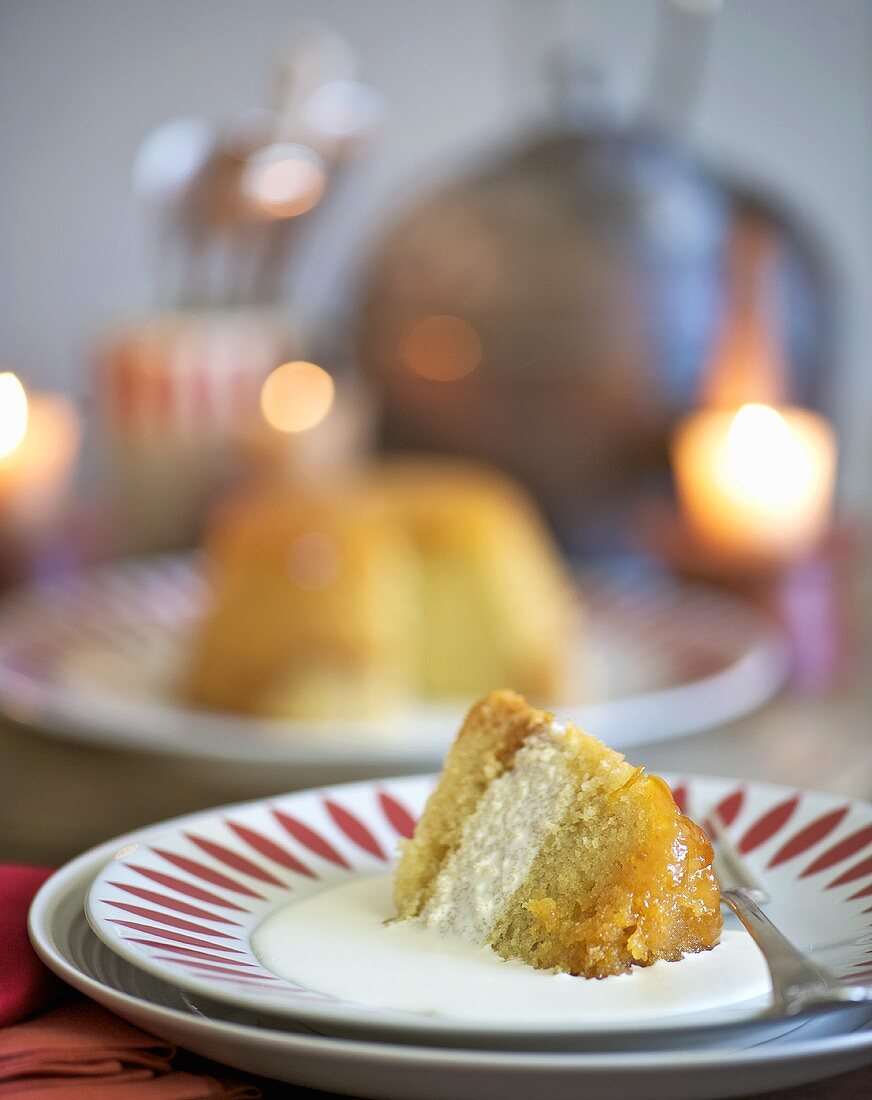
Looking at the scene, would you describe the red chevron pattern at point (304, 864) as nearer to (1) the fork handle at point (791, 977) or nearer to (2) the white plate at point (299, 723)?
(1) the fork handle at point (791, 977)

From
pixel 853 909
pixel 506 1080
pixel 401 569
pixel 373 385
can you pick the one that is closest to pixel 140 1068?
pixel 506 1080

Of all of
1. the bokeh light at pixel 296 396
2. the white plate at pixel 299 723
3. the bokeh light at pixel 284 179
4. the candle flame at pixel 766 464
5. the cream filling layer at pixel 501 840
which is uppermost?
the bokeh light at pixel 284 179

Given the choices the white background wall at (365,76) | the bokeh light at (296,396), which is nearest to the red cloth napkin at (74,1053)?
the bokeh light at (296,396)

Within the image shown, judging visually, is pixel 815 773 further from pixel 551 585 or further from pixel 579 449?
pixel 579 449

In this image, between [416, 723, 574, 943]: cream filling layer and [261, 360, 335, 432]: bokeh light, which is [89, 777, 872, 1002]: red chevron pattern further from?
[261, 360, 335, 432]: bokeh light

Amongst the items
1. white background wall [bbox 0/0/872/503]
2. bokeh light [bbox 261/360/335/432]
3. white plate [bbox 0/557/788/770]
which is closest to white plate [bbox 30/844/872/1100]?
white plate [bbox 0/557/788/770]

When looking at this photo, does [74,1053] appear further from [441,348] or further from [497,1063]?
[441,348]

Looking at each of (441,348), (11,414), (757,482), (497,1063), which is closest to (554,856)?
(497,1063)

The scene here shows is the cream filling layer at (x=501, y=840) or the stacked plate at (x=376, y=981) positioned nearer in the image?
the stacked plate at (x=376, y=981)
